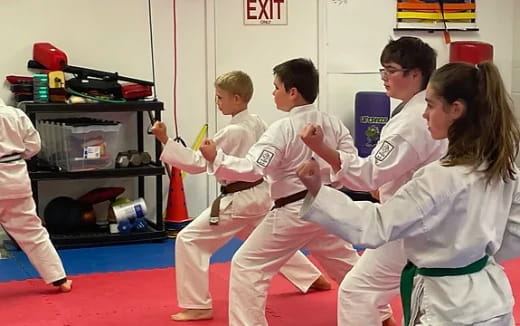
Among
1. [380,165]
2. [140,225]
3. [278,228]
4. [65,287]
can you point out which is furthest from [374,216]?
[140,225]

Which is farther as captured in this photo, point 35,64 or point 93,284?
point 35,64

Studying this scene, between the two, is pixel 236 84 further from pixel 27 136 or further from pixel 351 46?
pixel 351 46

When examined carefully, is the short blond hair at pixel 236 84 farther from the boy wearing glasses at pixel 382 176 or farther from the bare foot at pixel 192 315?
the boy wearing glasses at pixel 382 176

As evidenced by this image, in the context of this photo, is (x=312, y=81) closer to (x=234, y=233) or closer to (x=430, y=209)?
(x=234, y=233)

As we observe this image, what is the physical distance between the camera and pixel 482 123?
2.50 m

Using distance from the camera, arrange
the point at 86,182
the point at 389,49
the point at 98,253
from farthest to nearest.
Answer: the point at 86,182 → the point at 98,253 → the point at 389,49

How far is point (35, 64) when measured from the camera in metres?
6.59

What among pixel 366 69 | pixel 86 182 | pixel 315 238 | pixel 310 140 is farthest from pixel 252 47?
pixel 310 140

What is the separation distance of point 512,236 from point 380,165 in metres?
0.77

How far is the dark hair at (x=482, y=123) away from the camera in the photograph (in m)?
2.47

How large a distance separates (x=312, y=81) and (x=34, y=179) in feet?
9.97

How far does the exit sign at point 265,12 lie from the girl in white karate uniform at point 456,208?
4.91 meters

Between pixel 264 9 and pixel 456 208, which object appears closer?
pixel 456 208

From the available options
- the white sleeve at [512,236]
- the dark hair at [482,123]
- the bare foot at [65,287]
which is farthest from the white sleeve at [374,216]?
the bare foot at [65,287]
